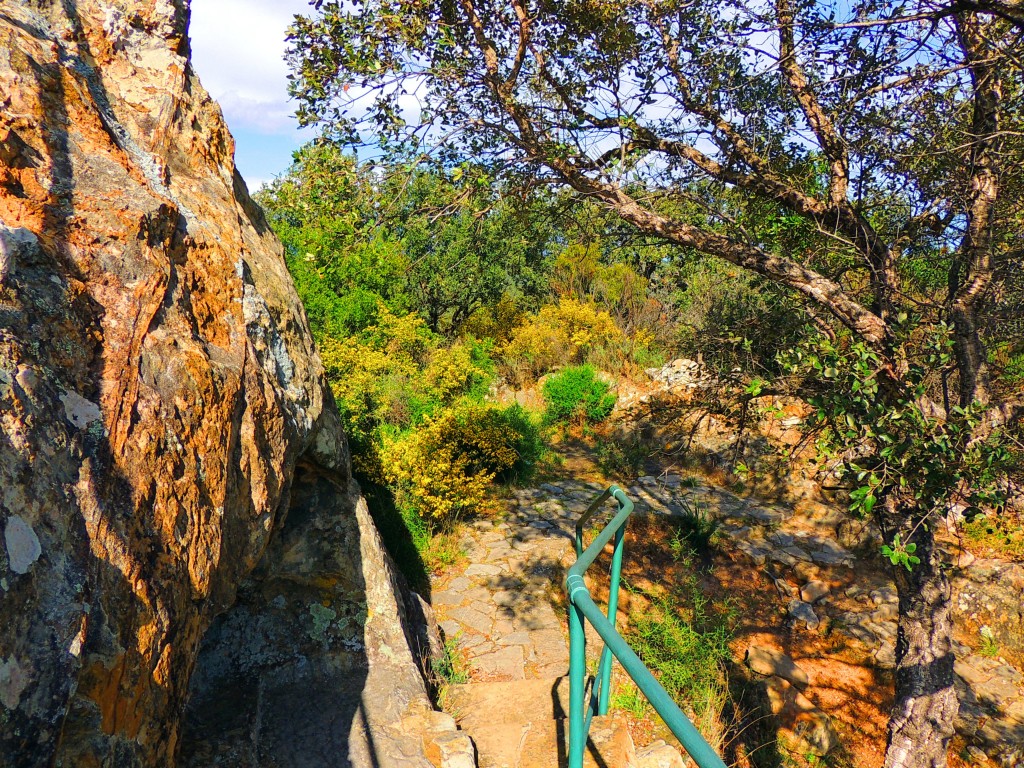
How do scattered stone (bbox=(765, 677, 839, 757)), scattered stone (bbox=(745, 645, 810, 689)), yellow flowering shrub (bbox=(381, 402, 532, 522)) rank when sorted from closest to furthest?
Result: scattered stone (bbox=(765, 677, 839, 757))
scattered stone (bbox=(745, 645, 810, 689))
yellow flowering shrub (bbox=(381, 402, 532, 522))

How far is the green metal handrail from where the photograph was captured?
3.39 feet

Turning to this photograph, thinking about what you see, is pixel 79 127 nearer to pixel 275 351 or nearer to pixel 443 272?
pixel 275 351

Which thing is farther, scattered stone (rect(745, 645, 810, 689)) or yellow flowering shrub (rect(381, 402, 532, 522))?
yellow flowering shrub (rect(381, 402, 532, 522))

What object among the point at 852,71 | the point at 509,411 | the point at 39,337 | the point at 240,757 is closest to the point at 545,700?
the point at 240,757

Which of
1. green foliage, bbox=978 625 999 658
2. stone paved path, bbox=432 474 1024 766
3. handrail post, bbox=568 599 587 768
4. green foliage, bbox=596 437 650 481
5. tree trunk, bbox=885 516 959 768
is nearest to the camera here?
handrail post, bbox=568 599 587 768

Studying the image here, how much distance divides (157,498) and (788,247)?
502 centimetres

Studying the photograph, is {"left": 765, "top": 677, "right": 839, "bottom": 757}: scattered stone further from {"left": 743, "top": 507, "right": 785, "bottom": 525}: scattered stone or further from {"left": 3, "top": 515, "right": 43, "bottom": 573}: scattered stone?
{"left": 3, "top": 515, "right": 43, "bottom": 573}: scattered stone

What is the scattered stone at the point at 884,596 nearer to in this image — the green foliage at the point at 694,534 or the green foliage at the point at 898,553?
the green foliage at the point at 694,534

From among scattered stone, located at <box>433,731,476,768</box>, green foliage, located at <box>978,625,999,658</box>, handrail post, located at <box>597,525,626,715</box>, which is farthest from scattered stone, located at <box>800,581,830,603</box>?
scattered stone, located at <box>433,731,476,768</box>

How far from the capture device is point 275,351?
284 cm

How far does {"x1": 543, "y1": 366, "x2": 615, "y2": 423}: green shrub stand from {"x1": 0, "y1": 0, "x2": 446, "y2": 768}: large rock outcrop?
23.0 feet

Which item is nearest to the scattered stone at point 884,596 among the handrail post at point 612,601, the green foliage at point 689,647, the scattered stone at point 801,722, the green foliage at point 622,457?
the green foliage at point 689,647

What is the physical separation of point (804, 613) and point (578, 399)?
531cm

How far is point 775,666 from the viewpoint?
500cm
